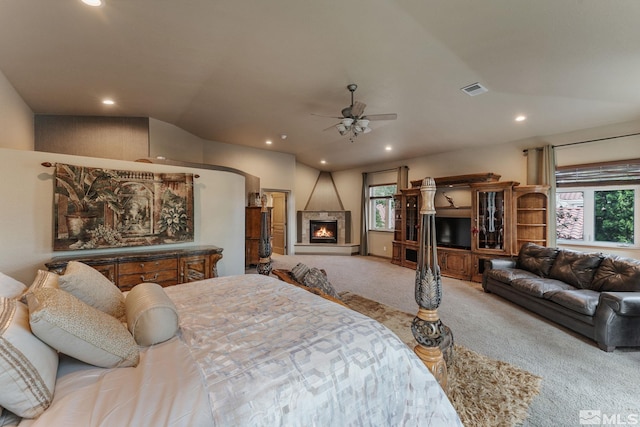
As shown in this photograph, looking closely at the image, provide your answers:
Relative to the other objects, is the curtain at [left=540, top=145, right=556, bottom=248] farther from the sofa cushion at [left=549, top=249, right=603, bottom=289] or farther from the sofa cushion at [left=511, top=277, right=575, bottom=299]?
the sofa cushion at [left=511, top=277, right=575, bottom=299]

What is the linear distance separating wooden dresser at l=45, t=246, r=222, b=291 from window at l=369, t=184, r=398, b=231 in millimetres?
5636

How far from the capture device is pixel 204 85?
145 inches

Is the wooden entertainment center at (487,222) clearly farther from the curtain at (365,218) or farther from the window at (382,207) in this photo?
the curtain at (365,218)

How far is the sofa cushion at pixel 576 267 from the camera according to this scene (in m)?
3.43

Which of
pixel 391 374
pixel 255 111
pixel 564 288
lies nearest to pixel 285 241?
pixel 255 111

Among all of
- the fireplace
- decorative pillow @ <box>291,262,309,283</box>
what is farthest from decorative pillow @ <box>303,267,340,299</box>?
the fireplace

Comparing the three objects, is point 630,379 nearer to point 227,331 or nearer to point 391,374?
point 391,374

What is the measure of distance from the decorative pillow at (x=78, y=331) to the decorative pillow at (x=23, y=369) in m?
0.05

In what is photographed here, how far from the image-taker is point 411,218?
6.70m

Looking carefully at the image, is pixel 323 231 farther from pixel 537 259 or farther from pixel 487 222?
pixel 537 259

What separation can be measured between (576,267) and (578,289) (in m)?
0.33

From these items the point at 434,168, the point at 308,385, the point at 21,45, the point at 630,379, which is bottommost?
the point at 630,379

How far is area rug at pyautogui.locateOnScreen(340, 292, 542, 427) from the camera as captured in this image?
5.78ft

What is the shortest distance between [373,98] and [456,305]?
3370 millimetres
